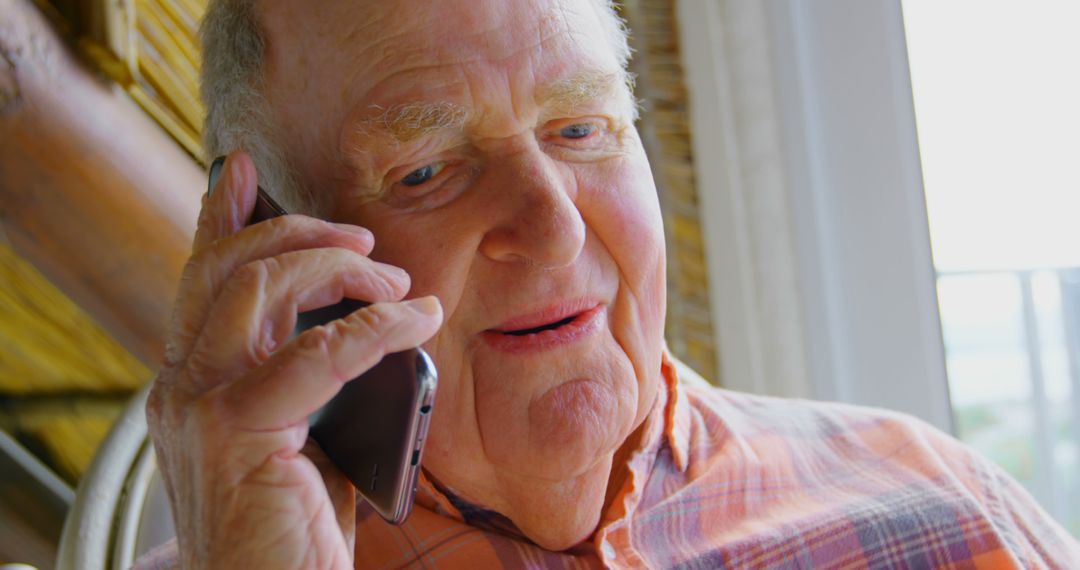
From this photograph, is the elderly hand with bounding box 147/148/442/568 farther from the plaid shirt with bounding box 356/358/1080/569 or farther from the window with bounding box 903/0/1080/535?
the window with bounding box 903/0/1080/535

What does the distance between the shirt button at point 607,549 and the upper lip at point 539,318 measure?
0.28 m

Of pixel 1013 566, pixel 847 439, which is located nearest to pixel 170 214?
pixel 847 439

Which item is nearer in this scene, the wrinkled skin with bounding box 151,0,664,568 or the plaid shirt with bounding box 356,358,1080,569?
the wrinkled skin with bounding box 151,0,664,568

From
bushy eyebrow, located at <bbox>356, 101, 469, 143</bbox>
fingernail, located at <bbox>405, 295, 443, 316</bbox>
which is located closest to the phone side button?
fingernail, located at <bbox>405, 295, 443, 316</bbox>

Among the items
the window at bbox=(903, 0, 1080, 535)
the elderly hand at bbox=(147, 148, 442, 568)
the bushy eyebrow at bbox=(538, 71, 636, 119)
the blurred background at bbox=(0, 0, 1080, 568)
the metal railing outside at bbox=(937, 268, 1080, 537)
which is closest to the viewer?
the elderly hand at bbox=(147, 148, 442, 568)

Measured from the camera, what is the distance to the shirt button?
3.63ft

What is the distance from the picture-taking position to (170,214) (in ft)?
4.97

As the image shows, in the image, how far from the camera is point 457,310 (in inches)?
41.4

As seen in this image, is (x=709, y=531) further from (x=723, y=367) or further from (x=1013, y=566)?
(x=723, y=367)

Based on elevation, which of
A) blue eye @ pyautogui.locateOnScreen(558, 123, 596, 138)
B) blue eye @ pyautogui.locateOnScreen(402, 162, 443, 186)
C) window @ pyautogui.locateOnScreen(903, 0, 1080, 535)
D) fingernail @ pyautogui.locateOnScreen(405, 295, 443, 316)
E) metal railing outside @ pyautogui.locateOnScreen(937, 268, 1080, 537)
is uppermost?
blue eye @ pyautogui.locateOnScreen(402, 162, 443, 186)

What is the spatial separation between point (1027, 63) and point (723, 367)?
2.78ft

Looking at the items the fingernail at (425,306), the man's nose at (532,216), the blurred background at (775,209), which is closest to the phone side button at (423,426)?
the fingernail at (425,306)

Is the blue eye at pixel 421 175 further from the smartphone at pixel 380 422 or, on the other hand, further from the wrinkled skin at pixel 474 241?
the smartphone at pixel 380 422

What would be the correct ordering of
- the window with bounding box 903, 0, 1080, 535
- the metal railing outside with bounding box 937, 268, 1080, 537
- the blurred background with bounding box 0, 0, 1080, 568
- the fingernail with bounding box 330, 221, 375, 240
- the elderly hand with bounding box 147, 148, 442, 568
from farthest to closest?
the metal railing outside with bounding box 937, 268, 1080, 537, the window with bounding box 903, 0, 1080, 535, the blurred background with bounding box 0, 0, 1080, 568, the fingernail with bounding box 330, 221, 375, 240, the elderly hand with bounding box 147, 148, 442, 568
